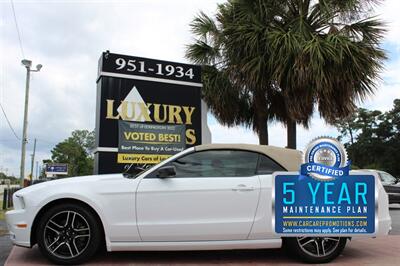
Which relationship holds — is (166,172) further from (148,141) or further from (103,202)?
(148,141)

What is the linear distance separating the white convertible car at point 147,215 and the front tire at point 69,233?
0.01 meters

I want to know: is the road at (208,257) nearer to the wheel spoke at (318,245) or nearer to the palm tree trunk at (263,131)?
the wheel spoke at (318,245)

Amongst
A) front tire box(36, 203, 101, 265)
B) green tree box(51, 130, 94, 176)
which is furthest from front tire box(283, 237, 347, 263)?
green tree box(51, 130, 94, 176)

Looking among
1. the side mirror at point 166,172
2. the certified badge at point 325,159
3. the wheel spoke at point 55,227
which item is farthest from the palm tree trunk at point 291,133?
the wheel spoke at point 55,227

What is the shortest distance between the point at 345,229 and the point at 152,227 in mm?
2325

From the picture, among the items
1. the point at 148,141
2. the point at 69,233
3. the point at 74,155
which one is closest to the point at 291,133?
the point at 148,141

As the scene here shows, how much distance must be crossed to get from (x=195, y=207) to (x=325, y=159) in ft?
5.39

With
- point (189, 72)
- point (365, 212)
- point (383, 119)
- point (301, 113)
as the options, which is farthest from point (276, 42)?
point (383, 119)

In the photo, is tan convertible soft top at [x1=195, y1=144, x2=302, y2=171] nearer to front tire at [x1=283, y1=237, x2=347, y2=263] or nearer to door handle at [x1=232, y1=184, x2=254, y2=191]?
door handle at [x1=232, y1=184, x2=254, y2=191]

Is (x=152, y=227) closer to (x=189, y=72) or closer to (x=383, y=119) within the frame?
(x=189, y=72)

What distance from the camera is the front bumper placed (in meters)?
5.55

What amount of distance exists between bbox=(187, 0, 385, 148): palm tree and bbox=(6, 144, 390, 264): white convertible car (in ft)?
24.4

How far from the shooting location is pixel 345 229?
575cm

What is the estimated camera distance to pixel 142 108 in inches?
411
